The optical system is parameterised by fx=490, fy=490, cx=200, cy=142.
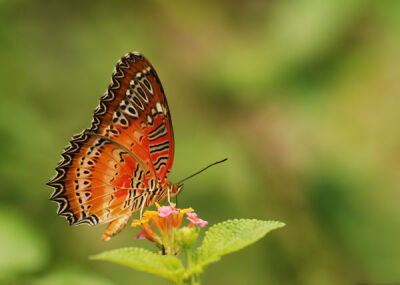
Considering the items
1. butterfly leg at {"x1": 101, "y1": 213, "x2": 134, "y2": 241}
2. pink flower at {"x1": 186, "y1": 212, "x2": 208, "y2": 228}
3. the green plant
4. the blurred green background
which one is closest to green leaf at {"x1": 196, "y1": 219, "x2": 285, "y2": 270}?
the green plant

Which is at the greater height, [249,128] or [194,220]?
[249,128]

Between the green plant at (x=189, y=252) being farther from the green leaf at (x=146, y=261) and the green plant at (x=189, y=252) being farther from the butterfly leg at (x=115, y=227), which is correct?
the butterfly leg at (x=115, y=227)

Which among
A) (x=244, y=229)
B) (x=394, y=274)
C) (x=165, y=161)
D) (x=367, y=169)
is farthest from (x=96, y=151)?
(x=394, y=274)

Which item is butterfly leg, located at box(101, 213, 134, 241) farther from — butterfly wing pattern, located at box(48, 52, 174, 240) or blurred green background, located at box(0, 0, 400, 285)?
blurred green background, located at box(0, 0, 400, 285)

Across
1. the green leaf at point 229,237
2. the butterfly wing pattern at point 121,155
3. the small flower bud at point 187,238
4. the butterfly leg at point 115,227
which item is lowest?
the green leaf at point 229,237

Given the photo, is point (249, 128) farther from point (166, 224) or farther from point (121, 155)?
point (166, 224)

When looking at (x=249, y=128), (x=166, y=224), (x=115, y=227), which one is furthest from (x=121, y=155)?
(x=249, y=128)

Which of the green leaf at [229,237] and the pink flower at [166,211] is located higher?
the pink flower at [166,211]

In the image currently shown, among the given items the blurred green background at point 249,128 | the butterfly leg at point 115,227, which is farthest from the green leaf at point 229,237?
the blurred green background at point 249,128
